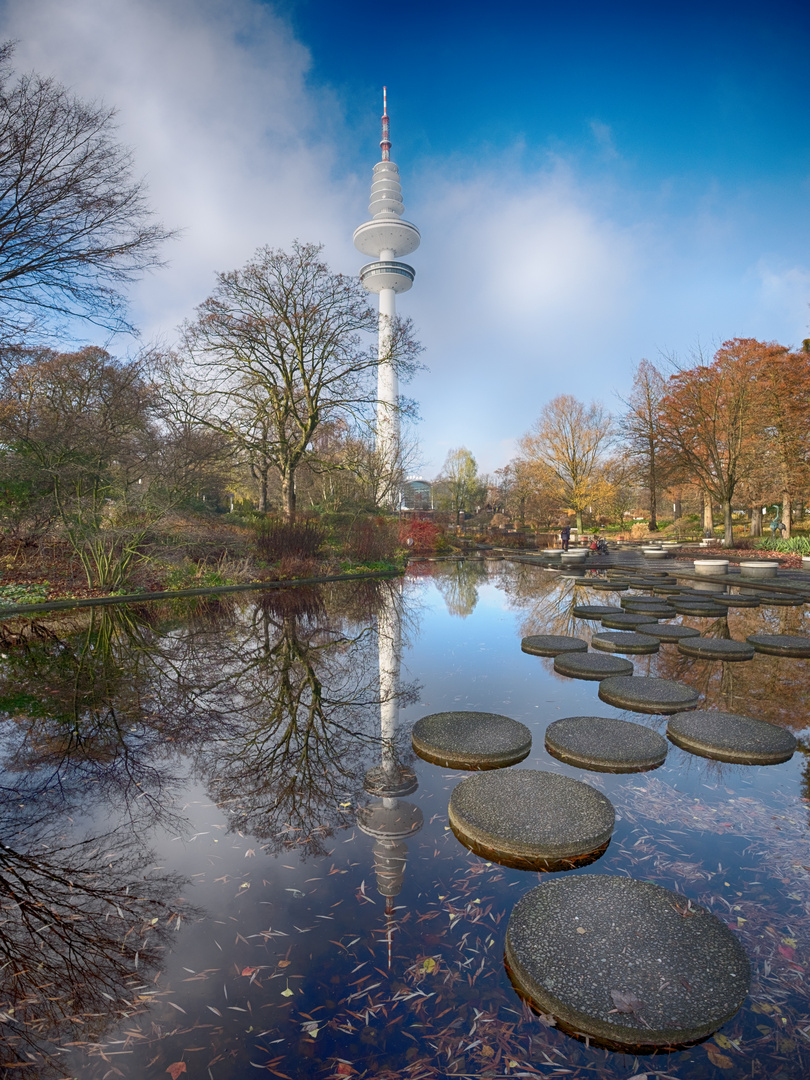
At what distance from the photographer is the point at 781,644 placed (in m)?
6.84

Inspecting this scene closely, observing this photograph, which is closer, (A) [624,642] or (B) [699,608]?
(A) [624,642]

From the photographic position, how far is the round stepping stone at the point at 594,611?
9.16 m

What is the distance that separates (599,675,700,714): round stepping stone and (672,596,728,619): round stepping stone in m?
4.82

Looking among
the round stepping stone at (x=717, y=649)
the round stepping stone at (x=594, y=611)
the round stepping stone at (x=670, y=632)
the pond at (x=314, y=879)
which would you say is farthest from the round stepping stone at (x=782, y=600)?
the pond at (x=314, y=879)

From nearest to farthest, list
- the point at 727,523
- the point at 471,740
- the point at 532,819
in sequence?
1. the point at 532,819
2. the point at 471,740
3. the point at 727,523

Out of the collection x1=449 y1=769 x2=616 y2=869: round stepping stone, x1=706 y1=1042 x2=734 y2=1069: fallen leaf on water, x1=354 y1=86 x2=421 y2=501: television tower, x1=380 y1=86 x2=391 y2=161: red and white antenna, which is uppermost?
x1=380 y1=86 x2=391 y2=161: red and white antenna

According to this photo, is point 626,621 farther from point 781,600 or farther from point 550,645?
point 781,600

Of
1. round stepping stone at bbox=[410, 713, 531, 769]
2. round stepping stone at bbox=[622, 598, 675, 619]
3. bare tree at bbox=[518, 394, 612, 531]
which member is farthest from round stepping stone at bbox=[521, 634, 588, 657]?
bare tree at bbox=[518, 394, 612, 531]

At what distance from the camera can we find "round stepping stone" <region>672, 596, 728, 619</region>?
9320 mm

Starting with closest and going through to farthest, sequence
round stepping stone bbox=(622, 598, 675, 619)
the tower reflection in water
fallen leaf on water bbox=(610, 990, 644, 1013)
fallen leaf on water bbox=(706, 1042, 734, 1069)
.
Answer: fallen leaf on water bbox=(706, 1042, 734, 1069) → fallen leaf on water bbox=(610, 990, 644, 1013) → the tower reflection in water → round stepping stone bbox=(622, 598, 675, 619)

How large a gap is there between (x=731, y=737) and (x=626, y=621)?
4.50 metres

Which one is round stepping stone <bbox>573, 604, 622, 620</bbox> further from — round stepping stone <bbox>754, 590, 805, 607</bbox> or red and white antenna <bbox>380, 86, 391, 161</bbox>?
red and white antenna <bbox>380, 86, 391, 161</bbox>

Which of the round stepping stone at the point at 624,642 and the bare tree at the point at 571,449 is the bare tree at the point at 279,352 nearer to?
the round stepping stone at the point at 624,642

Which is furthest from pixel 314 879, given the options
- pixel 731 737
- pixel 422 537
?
pixel 422 537
